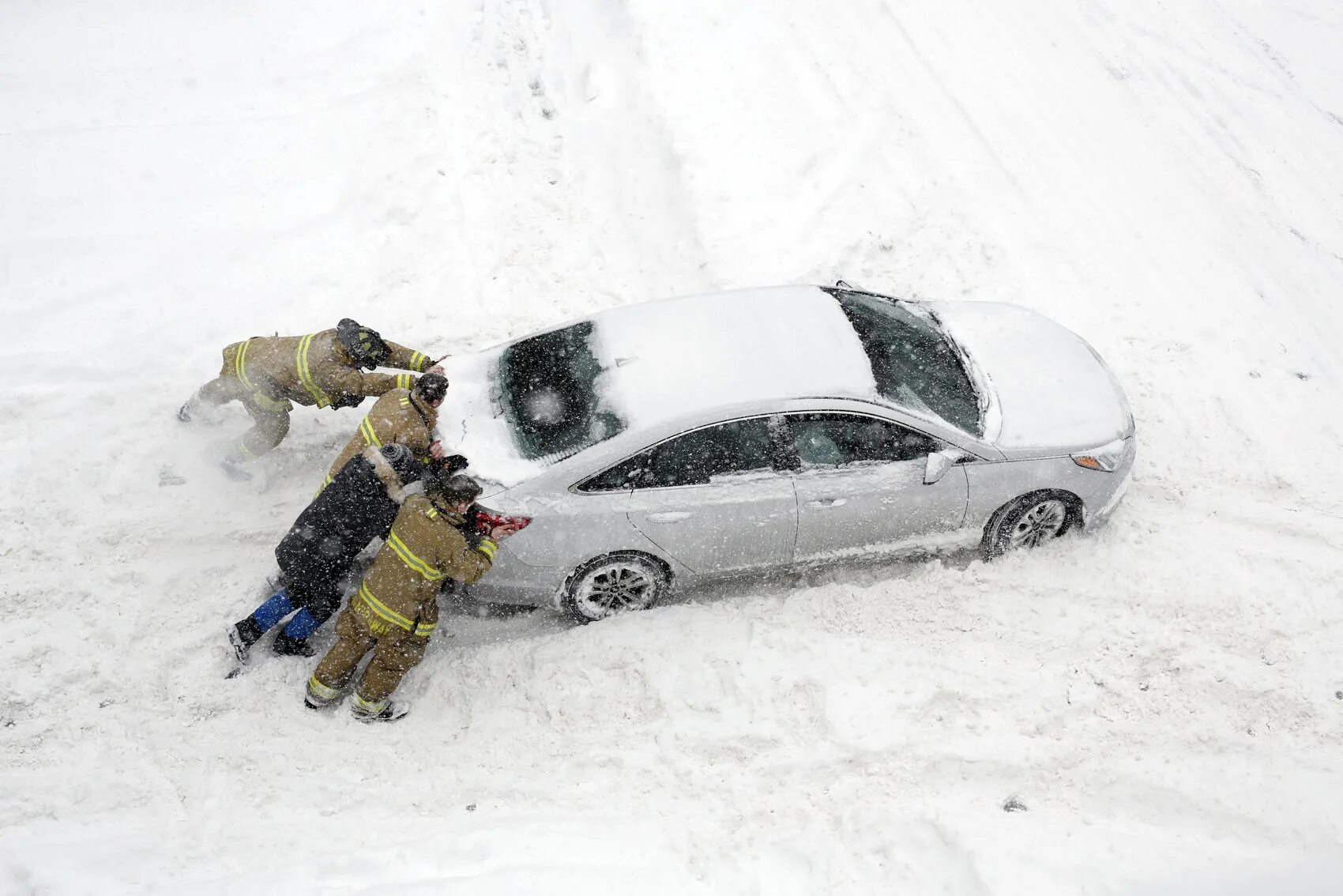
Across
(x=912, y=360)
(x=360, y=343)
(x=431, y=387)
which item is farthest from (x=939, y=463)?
(x=360, y=343)

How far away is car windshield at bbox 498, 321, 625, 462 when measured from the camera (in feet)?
17.7

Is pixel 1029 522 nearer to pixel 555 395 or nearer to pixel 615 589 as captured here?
pixel 615 589

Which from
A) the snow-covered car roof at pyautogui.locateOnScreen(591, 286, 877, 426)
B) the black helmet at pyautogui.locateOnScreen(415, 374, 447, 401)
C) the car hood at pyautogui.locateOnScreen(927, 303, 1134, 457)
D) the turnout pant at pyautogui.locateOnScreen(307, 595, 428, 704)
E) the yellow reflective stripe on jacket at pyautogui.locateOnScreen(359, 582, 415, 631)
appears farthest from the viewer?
the car hood at pyautogui.locateOnScreen(927, 303, 1134, 457)

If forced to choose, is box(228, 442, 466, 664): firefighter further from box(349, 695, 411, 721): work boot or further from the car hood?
the car hood

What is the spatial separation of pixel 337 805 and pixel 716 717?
2.11m

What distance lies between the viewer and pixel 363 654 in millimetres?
5348

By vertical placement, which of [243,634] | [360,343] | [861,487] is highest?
[360,343]

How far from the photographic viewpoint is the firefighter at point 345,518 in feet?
17.3

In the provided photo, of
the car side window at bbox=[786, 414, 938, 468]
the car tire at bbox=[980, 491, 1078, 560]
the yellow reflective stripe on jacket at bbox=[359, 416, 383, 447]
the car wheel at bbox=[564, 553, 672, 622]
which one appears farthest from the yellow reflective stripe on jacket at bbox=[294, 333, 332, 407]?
the car tire at bbox=[980, 491, 1078, 560]

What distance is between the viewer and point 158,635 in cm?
568

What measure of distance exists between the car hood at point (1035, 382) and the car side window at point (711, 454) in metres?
1.47

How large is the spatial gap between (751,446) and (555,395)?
123 cm

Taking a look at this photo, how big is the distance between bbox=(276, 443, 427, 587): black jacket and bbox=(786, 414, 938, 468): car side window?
7.40ft

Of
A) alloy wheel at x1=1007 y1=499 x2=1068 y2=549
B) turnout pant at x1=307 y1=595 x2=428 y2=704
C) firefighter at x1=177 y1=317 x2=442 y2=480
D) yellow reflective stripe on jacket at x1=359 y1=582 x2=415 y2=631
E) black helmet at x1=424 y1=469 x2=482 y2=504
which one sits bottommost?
alloy wheel at x1=1007 y1=499 x2=1068 y2=549
